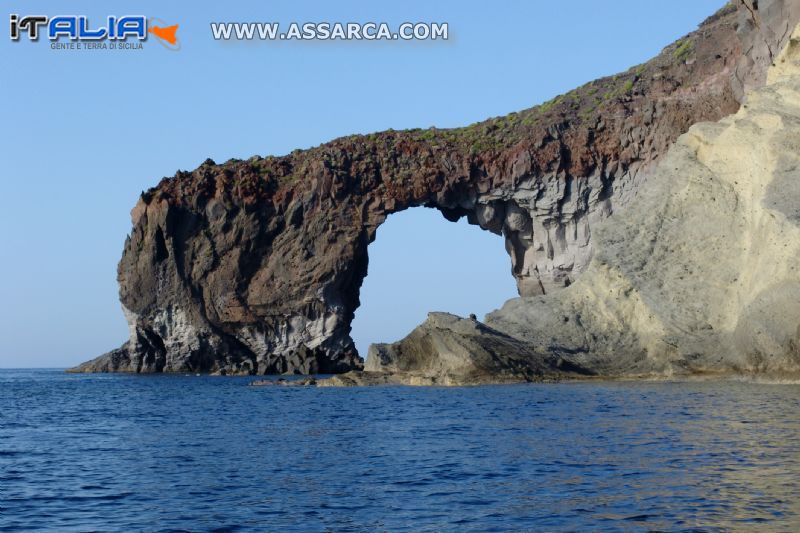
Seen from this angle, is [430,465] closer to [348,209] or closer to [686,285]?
[686,285]

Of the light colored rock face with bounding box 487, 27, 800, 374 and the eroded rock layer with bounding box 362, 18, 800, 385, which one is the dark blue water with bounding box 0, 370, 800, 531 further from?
the eroded rock layer with bounding box 362, 18, 800, 385

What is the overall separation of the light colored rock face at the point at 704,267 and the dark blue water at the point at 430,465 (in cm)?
452

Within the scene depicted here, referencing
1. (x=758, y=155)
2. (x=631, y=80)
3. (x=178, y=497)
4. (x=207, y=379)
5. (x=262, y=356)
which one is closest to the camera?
(x=178, y=497)

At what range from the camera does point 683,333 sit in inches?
1980

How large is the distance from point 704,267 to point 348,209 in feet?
137

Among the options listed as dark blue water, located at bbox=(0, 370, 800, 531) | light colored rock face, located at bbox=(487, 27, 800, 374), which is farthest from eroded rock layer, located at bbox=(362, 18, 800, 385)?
dark blue water, located at bbox=(0, 370, 800, 531)

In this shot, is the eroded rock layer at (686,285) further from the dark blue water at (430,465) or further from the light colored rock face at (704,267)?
the dark blue water at (430,465)

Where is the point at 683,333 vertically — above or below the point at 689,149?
below

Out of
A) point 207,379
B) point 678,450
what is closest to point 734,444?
point 678,450

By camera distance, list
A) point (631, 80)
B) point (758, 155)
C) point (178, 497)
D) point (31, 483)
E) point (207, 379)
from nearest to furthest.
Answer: point (178, 497) < point (31, 483) < point (758, 155) < point (207, 379) < point (631, 80)

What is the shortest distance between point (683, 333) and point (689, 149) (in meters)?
10.8

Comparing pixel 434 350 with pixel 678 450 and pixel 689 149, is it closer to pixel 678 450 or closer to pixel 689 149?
pixel 689 149

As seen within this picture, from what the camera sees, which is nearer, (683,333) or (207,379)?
(683,333)

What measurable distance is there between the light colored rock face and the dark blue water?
4.52 meters
